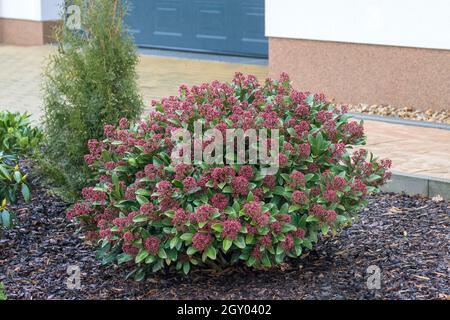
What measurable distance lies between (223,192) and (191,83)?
24.1 feet

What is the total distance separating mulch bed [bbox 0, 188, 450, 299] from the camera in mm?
4887

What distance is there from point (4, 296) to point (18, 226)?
1349mm

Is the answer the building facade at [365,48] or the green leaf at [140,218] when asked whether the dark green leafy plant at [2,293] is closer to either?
the green leaf at [140,218]

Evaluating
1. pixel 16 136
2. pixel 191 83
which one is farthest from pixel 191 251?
pixel 191 83

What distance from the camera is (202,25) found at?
47.5 ft

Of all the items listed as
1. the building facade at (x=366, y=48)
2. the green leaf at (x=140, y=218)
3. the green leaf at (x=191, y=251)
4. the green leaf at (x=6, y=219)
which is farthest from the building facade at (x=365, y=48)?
the green leaf at (x=191, y=251)

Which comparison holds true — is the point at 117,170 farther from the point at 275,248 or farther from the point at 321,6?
the point at 321,6

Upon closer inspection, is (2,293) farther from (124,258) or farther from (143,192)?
(143,192)

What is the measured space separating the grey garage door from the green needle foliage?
7.55 m

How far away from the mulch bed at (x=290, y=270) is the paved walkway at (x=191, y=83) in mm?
1279

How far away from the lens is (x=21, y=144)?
669 cm

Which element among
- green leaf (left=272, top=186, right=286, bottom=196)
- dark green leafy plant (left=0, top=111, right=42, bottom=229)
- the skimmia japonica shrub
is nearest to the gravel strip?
dark green leafy plant (left=0, top=111, right=42, bottom=229)

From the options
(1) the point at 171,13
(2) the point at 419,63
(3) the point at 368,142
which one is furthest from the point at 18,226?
(1) the point at 171,13

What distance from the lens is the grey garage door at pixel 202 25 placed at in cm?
1389
